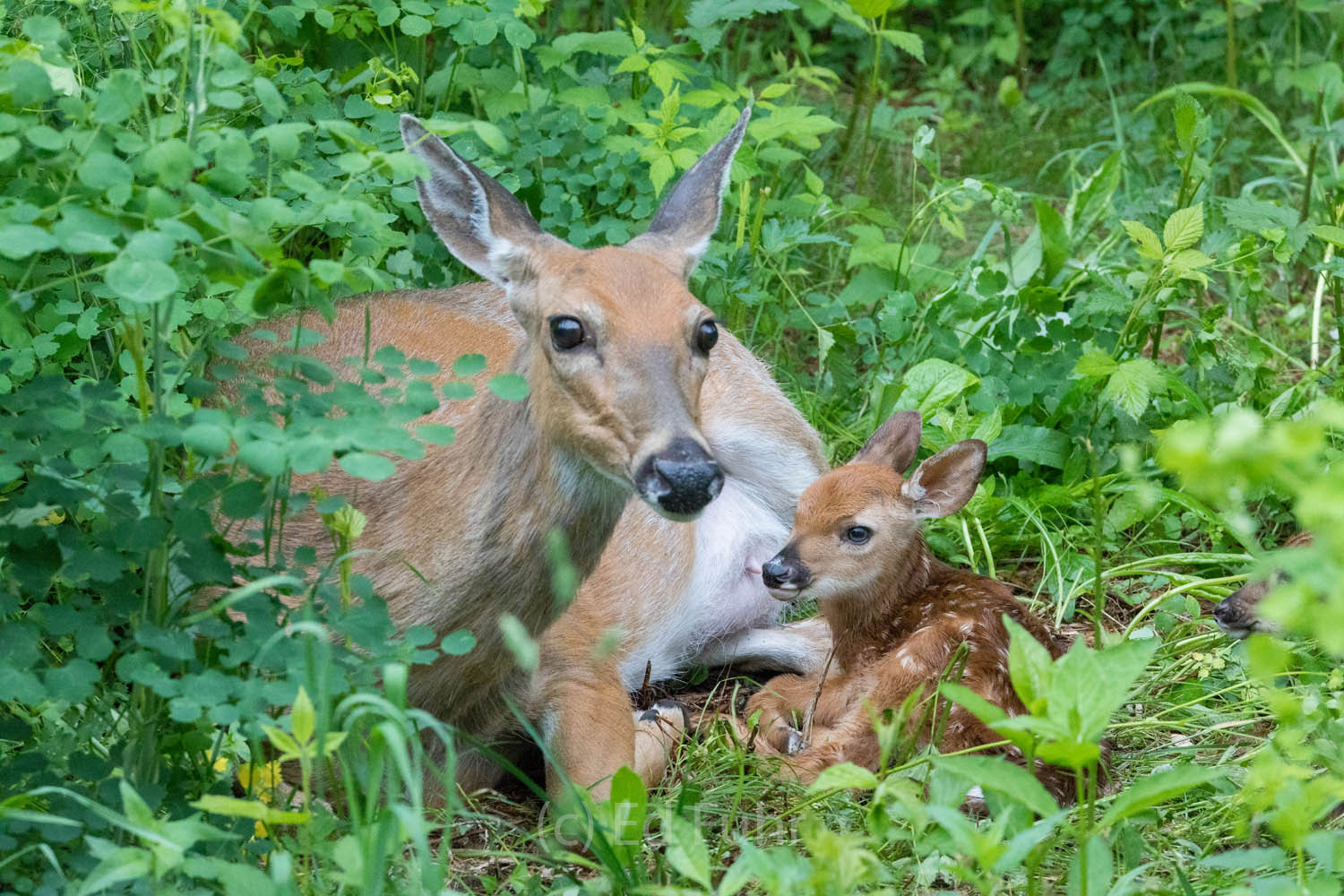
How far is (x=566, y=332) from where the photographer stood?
11.4 ft

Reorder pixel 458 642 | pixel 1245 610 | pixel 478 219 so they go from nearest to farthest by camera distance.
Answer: pixel 458 642 < pixel 478 219 < pixel 1245 610

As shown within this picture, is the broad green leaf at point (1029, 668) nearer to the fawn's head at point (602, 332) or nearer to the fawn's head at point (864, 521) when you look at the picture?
the fawn's head at point (602, 332)

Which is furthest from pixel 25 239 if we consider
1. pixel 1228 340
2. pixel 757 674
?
pixel 1228 340

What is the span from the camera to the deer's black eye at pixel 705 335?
11.7 ft

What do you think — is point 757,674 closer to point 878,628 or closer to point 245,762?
point 878,628

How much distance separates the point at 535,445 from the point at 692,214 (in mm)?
843

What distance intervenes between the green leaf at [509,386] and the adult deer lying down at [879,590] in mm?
1401

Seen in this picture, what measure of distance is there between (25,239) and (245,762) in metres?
1.39

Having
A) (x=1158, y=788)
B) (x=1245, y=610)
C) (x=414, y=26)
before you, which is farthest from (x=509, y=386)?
(x=414, y=26)

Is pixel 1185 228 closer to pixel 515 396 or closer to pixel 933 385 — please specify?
pixel 933 385

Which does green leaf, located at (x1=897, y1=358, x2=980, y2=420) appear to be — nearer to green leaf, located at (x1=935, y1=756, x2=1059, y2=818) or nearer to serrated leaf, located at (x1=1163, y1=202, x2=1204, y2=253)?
serrated leaf, located at (x1=1163, y1=202, x2=1204, y2=253)

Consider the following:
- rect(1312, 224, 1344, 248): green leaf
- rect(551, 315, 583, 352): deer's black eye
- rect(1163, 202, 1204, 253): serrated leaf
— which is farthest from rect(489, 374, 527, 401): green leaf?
rect(1312, 224, 1344, 248): green leaf

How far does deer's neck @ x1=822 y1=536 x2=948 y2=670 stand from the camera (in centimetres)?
434

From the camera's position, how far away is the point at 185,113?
2.85m
